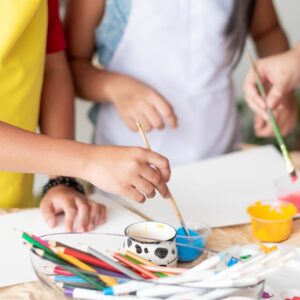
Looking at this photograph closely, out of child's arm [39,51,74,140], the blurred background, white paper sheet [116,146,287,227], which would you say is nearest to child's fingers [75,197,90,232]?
white paper sheet [116,146,287,227]

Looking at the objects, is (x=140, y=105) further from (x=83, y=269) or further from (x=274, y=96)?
(x=83, y=269)

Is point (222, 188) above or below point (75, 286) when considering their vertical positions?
below

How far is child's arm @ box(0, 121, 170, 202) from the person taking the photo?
2.61 ft

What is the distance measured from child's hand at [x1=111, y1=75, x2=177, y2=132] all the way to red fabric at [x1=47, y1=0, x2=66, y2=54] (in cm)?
14

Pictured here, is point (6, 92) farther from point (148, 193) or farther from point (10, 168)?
point (148, 193)

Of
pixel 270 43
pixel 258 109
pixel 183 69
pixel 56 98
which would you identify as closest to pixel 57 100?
pixel 56 98

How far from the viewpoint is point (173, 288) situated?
0.62 metres

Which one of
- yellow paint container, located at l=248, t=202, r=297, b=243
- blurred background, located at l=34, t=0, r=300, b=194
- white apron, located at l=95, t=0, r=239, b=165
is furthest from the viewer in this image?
blurred background, located at l=34, t=0, r=300, b=194

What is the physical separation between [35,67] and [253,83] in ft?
1.30

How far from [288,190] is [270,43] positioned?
54 cm

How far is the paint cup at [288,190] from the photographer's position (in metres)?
1.02

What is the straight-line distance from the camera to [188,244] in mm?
815

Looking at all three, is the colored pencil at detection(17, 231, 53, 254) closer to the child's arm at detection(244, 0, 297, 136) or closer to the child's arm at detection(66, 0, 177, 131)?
the child's arm at detection(66, 0, 177, 131)

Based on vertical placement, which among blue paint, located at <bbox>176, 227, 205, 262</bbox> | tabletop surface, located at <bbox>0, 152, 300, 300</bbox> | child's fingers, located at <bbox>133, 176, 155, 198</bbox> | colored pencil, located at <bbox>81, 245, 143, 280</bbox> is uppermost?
child's fingers, located at <bbox>133, 176, 155, 198</bbox>
